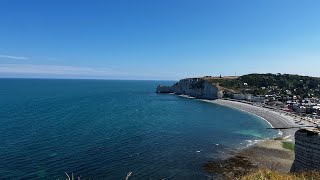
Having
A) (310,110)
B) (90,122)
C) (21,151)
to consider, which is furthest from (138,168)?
(310,110)

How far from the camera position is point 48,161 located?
39375mm

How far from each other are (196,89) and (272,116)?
64918 millimetres

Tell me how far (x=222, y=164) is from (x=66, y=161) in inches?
775

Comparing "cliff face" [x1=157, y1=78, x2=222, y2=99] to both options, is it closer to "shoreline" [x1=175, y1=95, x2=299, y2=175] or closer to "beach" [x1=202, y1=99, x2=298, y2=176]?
"shoreline" [x1=175, y1=95, x2=299, y2=175]

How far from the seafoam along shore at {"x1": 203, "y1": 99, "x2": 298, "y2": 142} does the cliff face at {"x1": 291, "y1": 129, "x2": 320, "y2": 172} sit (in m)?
37.2

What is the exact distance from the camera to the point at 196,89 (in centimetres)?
14812

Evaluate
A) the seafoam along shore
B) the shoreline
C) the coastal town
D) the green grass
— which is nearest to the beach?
the shoreline

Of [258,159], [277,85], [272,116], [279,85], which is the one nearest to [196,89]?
[277,85]

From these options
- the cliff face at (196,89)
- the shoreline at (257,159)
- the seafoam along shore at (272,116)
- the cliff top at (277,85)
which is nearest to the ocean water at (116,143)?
the shoreline at (257,159)

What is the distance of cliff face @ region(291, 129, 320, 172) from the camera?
21.1 meters

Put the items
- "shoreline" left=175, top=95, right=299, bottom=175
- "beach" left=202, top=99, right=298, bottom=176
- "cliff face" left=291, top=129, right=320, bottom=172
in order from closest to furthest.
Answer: "cliff face" left=291, top=129, right=320, bottom=172, "shoreline" left=175, top=95, right=299, bottom=175, "beach" left=202, top=99, right=298, bottom=176

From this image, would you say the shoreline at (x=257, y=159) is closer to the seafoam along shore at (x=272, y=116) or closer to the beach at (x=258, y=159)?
the beach at (x=258, y=159)

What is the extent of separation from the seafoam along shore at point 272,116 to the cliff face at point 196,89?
14269 millimetres

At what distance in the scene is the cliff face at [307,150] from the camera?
2109 centimetres
